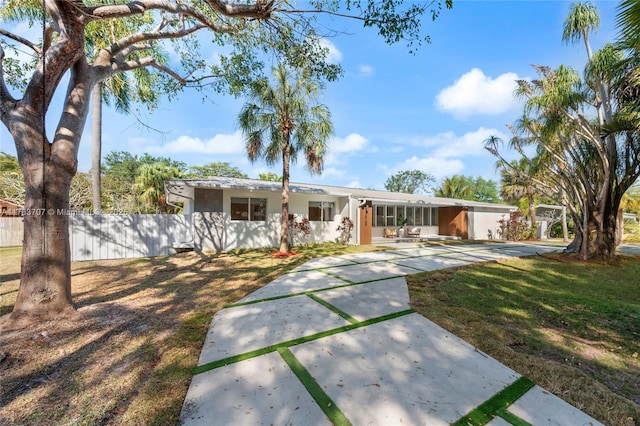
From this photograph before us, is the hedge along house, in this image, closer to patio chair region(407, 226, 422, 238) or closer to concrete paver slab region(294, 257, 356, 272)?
patio chair region(407, 226, 422, 238)

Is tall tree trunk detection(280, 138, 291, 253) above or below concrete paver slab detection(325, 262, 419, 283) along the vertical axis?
above

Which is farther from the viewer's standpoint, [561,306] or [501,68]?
[501,68]

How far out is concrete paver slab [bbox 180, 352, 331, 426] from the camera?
200 cm

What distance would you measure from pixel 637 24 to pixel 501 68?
7367mm

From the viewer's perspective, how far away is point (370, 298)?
485 centimetres

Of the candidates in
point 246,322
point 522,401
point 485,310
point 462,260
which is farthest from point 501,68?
point 246,322

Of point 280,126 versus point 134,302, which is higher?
point 280,126

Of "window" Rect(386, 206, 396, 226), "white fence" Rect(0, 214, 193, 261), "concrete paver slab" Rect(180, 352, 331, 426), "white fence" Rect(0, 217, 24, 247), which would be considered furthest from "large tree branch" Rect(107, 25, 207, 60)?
"window" Rect(386, 206, 396, 226)

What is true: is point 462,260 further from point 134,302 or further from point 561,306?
point 134,302

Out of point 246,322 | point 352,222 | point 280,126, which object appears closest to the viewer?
point 246,322

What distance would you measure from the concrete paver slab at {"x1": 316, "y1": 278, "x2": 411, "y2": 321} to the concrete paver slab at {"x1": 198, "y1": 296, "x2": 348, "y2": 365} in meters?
0.36

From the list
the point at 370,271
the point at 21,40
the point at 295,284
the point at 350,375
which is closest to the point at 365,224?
the point at 370,271

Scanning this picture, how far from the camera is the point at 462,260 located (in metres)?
8.94

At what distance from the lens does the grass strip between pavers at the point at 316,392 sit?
2.02 m
